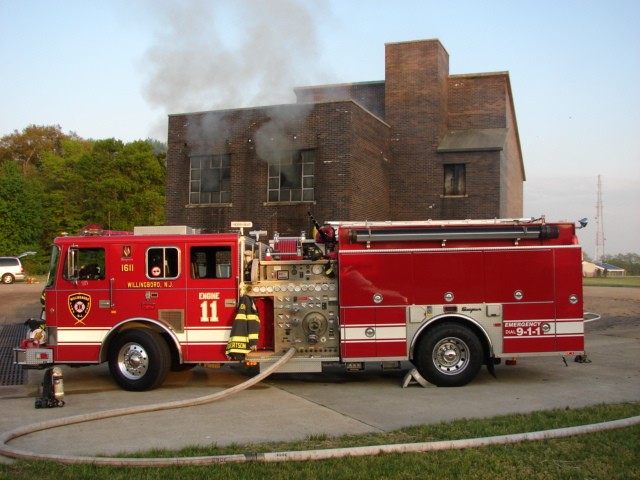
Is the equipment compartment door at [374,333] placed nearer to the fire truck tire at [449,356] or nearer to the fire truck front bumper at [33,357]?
the fire truck tire at [449,356]

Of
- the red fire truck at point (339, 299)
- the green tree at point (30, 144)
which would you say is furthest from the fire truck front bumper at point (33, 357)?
the green tree at point (30, 144)

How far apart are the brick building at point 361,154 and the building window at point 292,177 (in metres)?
0.03

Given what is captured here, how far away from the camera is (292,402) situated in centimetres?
862

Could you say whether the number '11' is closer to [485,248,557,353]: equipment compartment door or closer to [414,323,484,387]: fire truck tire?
[414,323,484,387]: fire truck tire

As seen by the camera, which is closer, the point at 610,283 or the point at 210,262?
the point at 210,262

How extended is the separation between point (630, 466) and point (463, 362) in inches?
167

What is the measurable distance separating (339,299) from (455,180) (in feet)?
52.6

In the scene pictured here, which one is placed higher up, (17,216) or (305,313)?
(17,216)

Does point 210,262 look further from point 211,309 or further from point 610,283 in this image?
point 610,283

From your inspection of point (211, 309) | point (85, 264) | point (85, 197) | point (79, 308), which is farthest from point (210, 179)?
point (85, 197)

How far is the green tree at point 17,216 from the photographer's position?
2287 inches

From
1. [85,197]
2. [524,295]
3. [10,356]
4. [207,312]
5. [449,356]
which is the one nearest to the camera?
[207,312]

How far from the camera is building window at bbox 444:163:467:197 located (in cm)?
2447

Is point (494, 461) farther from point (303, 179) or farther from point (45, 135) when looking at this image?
point (45, 135)
